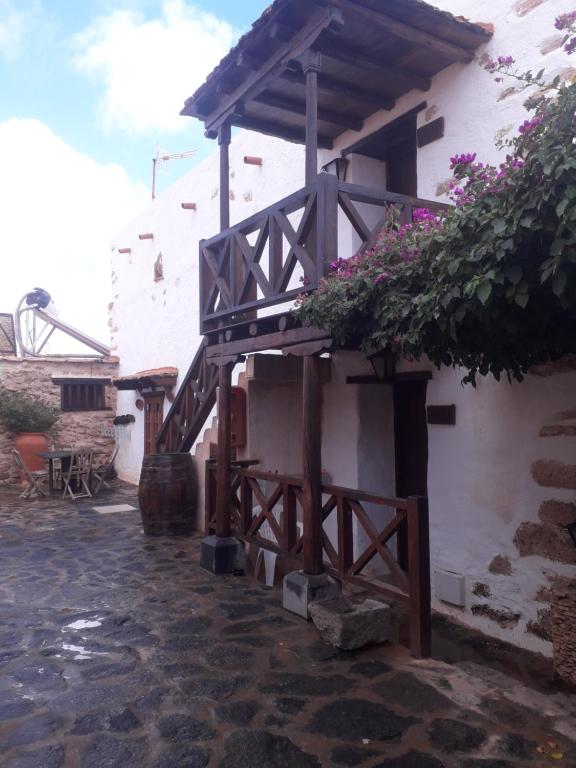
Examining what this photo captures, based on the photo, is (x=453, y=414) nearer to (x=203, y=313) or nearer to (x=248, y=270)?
(x=248, y=270)

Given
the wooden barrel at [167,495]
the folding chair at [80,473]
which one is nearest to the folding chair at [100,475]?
the folding chair at [80,473]

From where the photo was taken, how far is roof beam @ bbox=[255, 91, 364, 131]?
612 cm

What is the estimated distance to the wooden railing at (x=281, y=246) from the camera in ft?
15.5

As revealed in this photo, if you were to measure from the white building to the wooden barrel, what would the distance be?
3.63ft

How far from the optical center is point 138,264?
13602mm

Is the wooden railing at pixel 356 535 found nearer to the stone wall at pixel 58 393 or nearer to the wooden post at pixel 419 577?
the wooden post at pixel 419 577

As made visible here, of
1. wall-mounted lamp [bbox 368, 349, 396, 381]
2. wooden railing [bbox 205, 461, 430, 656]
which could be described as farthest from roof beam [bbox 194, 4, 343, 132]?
wooden railing [bbox 205, 461, 430, 656]

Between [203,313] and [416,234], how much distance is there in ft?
10.8

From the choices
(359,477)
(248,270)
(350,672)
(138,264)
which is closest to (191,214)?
(138,264)

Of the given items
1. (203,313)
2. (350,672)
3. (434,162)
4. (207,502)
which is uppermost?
(434,162)

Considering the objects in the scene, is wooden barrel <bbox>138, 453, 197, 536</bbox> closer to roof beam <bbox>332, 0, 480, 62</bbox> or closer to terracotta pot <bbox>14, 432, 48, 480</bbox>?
roof beam <bbox>332, 0, 480, 62</bbox>

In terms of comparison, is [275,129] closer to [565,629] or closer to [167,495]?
[167,495]

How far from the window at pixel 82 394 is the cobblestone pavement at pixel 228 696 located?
9.04m

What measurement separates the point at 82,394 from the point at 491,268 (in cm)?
1300
